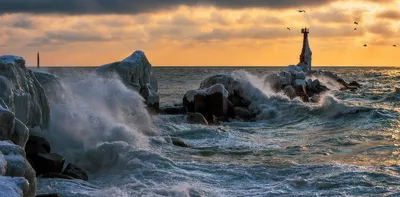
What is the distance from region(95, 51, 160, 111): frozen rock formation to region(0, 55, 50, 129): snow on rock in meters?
9.27

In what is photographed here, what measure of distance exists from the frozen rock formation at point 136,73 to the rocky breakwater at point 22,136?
9.44 metres

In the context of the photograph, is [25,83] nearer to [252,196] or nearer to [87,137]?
[87,137]

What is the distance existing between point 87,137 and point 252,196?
5.71m

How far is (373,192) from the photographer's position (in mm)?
10227

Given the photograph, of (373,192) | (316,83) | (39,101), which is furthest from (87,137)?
(316,83)

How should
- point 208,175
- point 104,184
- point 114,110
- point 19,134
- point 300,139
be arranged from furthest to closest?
1. point 114,110
2. point 300,139
3. point 208,175
4. point 104,184
5. point 19,134

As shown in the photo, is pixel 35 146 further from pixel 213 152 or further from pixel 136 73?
pixel 136 73

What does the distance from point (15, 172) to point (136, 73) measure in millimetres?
16334

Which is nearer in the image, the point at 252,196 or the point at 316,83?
the point at 252,196

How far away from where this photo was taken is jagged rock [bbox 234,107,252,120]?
965 inches

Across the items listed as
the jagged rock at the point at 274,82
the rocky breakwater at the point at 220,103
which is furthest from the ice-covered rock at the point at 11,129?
the jagged rock at the point at 274,82

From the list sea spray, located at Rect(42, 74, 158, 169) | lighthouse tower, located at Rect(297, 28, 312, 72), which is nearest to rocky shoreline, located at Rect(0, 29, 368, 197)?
sea spray, located at Rect(42, 74, 158, 169)

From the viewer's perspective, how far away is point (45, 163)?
1049 cm

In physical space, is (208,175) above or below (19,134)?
below
